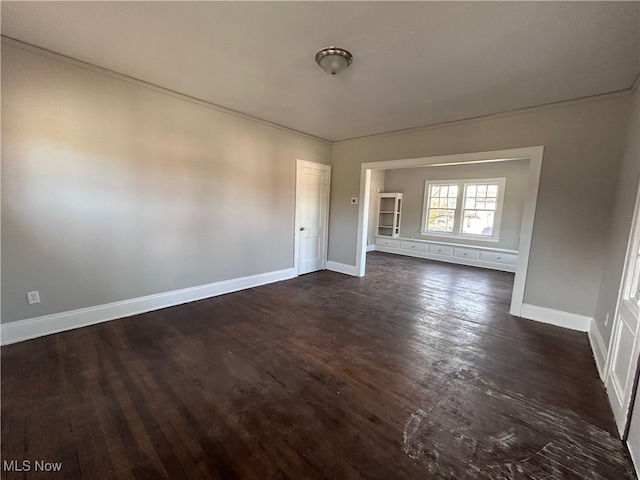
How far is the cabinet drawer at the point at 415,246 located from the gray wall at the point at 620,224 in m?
4.60

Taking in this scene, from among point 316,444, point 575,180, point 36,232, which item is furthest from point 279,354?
point 575,180

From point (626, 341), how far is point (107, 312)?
484cm

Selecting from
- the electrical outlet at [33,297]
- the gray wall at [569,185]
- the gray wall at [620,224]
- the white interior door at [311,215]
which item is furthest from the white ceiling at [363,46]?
the electrical outlet at [33,297]

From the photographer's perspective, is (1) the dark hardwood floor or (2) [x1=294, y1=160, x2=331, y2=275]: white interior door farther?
(2) [x1=294, y1=160, x2=331, y2=275]: white interior door

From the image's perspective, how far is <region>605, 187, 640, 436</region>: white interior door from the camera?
5.70ft

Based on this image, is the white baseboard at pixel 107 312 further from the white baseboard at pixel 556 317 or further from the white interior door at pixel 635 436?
the white interior door at pixel 635 436

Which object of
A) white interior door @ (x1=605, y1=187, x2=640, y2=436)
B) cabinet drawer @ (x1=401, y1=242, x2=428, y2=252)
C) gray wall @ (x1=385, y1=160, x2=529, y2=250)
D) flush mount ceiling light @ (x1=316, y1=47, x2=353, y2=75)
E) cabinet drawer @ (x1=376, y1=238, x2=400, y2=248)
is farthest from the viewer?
cabinet drawer @ (x1=376, y1=238, x2=400, y2=248)

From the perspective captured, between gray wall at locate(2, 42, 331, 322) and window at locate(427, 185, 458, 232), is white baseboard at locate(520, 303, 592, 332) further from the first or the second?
gray wall at locate(2, 42, 331, 322)

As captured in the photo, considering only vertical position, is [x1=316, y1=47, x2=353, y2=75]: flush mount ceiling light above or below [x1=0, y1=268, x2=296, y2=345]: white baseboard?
above

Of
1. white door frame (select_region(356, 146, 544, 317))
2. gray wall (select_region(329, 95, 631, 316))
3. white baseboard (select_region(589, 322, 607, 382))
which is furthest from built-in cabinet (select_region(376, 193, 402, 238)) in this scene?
white baseboard (select_region(589, 322, 607, 382))

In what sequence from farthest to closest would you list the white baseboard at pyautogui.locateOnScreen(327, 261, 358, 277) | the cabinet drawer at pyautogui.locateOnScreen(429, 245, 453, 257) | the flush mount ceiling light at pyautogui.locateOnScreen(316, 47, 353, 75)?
the cabinet drawer at pyautogui.locateOnScreen(429, 245, 453, 257) → the white baseboard at pyautogui.locateOnScreen(327, 261, 358, 277) → the flush mount ceiling light at pyautogui.locateOnScreen(316, 47, 353, 75)

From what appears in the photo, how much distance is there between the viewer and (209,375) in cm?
220

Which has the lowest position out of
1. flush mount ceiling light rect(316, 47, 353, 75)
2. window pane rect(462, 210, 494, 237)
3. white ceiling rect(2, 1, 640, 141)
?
window pane rect(462, 210, 494, 237)

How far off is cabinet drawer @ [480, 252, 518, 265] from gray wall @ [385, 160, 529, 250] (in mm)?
201
